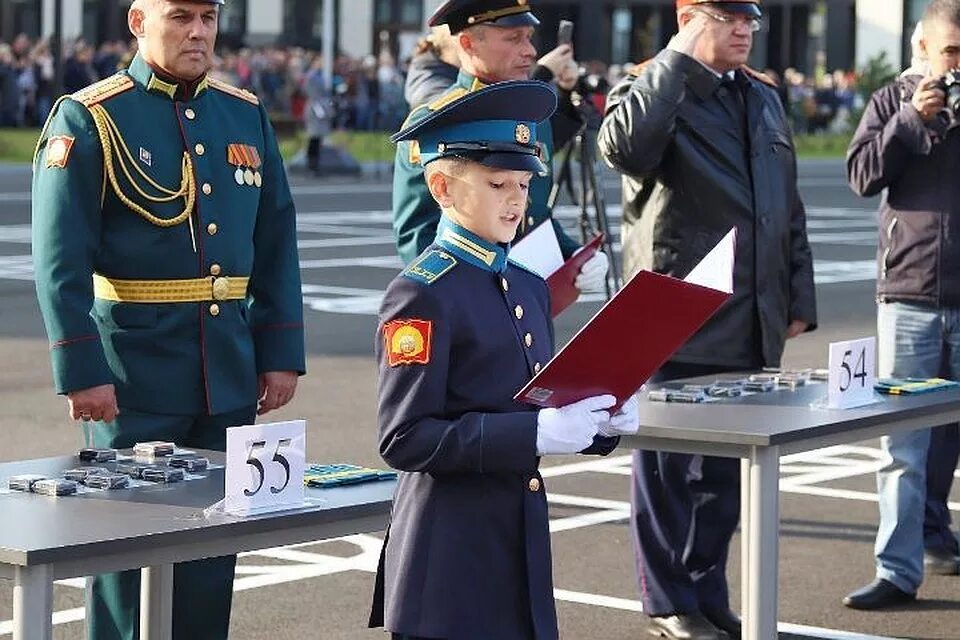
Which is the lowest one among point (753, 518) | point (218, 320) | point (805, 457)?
point (805, 457)

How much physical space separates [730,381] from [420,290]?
2.50m

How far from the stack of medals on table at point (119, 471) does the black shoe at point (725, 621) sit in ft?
8.07

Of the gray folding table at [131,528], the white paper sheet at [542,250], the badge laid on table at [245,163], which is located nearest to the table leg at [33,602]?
the gray folding table at [131,528]

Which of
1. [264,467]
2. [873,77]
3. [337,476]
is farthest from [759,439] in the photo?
[873,77]

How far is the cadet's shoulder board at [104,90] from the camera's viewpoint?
18.0ft

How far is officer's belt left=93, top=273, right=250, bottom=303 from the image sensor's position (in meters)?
5.50

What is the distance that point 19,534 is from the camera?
4.23 metres

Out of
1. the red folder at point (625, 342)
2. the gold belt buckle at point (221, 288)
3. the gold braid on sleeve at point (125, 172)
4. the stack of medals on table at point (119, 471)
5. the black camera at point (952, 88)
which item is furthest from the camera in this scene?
the black camera at point (952, 88)

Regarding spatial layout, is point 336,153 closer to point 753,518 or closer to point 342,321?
point 342,321

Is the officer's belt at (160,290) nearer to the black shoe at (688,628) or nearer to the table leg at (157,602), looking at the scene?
the table leg at (157,602)

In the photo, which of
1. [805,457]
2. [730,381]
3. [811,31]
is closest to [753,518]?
[730,381]

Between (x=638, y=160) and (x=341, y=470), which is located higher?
(x=638, y=160)

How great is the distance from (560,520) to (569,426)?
15.2ft

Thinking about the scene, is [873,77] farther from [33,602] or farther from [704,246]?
[33,602]
